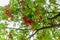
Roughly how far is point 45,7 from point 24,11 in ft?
1.01

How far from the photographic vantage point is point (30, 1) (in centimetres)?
269

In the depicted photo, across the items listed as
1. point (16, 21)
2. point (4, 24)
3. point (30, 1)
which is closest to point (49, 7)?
point (30, 1)

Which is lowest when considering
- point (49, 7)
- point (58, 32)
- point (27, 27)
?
point (58, 32)

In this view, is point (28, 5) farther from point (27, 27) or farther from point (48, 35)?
point (48, 35)

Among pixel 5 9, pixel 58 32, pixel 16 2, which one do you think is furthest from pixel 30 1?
pixel 58 32

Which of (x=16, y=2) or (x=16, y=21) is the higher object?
(x=16, y=2)

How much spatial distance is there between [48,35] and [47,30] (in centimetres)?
9

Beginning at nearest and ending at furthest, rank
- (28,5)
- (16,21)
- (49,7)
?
(28,5) < (49,7) < (16,21)

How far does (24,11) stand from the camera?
2.74 meters

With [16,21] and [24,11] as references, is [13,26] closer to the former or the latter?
[16,21]

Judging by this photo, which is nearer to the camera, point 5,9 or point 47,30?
point 5,9

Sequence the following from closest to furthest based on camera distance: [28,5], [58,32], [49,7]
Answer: [28,5], [49,7], [58,32]

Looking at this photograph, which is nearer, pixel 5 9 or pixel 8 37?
pixel 5 9

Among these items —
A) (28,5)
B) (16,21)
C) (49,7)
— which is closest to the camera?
(28,5)
